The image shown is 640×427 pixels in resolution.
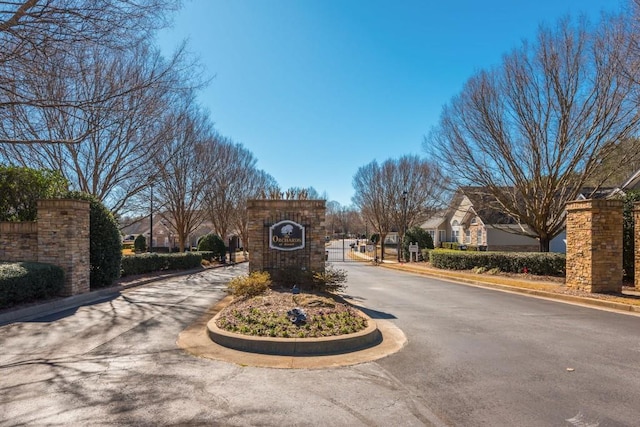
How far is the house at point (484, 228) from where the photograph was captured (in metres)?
27.3

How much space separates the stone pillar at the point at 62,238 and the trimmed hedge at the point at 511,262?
16.5 meters

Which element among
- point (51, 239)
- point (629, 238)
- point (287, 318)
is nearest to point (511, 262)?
point (629, 238)

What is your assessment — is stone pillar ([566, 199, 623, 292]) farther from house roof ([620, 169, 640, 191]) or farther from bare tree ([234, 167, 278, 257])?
bare tree ([234, 167, 278, 257])

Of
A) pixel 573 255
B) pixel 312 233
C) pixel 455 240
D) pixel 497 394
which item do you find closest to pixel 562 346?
pixel 497 394

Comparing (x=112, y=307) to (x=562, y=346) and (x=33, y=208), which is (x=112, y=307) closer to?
(x=33, y=208)

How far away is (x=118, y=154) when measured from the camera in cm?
1836

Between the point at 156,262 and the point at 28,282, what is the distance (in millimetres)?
11117

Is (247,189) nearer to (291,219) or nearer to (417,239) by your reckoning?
(417,239)

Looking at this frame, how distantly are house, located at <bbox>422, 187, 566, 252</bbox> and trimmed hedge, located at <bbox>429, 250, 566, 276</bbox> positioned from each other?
11.1ft

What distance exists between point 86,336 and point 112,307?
326 cm

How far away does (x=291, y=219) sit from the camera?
460 inches

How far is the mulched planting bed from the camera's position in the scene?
6.74 meters

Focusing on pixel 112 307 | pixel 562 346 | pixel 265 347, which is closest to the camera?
pixel 265 347

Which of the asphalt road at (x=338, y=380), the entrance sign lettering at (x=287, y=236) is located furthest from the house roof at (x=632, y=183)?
the entrance sign lettering at (x=287, y=236)
